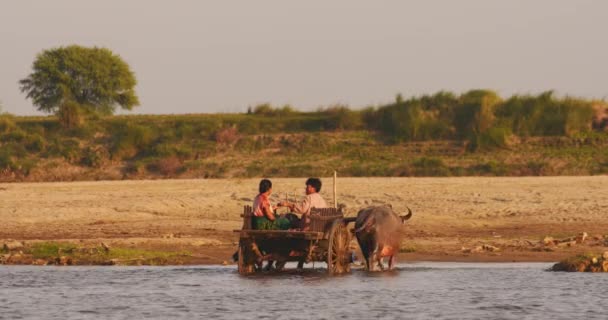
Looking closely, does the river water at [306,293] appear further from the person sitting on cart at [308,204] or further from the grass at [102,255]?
the person sitting on cart at [308,204]

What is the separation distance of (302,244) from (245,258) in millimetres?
931

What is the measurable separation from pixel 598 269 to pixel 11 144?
27757 millimetres

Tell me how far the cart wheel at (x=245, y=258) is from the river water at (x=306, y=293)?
0.65ft

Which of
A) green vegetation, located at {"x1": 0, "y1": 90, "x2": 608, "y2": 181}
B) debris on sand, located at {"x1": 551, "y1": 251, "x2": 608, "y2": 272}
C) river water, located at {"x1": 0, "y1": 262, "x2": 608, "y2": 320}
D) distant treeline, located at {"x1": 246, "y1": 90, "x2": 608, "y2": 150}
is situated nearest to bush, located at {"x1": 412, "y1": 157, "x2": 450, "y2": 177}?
green vegetation, located at {"x1": 0, "y1": 90, "x2": 608, "y2": 181}

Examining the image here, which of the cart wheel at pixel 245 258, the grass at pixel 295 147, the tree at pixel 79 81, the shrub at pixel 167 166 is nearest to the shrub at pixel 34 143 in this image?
the grass at pixel 295 147

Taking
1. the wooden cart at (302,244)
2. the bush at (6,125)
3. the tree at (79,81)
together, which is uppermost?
the tree at (79,81)

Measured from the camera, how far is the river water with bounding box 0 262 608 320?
1587cm

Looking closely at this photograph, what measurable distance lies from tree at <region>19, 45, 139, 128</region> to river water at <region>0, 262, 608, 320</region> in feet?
139

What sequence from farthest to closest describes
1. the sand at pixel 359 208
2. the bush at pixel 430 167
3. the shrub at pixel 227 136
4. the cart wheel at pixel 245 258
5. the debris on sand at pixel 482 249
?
the shrub at pixel 227 136 < the bush at pixel 430 167 < the sand at pixel 359 208 < the debris on sand at pixel 482 249 < the cart wheel at pixel 245 258

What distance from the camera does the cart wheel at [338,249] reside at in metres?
18.5

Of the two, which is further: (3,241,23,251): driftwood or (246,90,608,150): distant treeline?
(246,90,608,150): distant treeline

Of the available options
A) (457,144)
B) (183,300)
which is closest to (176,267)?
(183,300)

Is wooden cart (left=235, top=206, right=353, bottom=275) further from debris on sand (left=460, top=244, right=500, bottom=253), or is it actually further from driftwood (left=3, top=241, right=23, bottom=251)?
driftwood (left=3, top=241, right=23, bottom=251)

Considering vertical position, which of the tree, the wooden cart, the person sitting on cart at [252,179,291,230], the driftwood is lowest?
the driftwood
